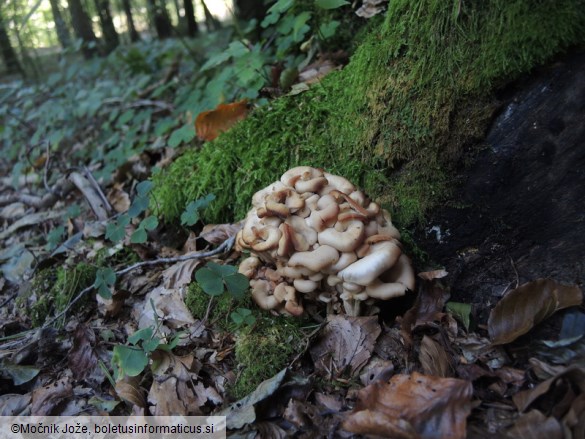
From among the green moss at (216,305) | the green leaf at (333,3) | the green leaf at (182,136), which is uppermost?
the green leaf at (333,3)

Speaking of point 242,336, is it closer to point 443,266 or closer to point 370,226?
point 370,226

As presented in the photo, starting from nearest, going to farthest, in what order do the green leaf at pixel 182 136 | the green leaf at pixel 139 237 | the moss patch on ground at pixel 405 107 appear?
1. the moss patch on ground at pixel 405 107
2. the green leaf at pixel 139 237
3. the green leaf at pixel 182 136

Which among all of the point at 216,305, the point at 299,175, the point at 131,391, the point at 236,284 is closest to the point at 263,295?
the point at 236,284

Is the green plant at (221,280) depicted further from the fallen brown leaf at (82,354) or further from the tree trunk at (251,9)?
the tree trunk at (251,9)

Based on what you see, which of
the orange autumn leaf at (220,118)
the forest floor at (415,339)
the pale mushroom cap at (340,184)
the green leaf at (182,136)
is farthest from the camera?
the green leaf at (182,136)

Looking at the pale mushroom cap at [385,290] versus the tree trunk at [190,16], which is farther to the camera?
the tree trunk at [190,16]

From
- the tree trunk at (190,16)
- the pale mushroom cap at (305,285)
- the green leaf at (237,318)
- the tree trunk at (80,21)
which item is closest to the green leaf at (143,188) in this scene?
the green leaf at (237,318)

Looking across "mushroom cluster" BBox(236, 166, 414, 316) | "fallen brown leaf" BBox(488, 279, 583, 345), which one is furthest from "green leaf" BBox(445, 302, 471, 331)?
"mushroom cluster" BBox(236, 166, 414, 316)
